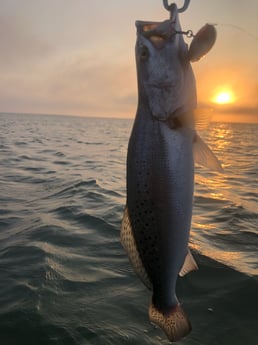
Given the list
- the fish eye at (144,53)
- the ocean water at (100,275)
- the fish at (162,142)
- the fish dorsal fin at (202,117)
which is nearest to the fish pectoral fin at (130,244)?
the fish at (162,142)

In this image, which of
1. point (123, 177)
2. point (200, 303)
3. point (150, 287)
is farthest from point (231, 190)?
point (150, 287)

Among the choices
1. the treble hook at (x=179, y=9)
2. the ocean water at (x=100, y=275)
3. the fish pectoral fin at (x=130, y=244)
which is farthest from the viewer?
the ocean water at (x=100, y=275)

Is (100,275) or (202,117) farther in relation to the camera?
(100,275)

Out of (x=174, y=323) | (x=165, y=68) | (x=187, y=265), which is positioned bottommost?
(x=174, y=323)

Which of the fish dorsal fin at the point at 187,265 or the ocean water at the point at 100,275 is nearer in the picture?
the fish dorsal fin at the point at 187,265

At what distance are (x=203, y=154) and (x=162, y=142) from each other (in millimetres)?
373

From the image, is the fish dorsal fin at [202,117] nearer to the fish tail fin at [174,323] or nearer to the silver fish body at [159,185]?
the silver fish body at [159,185]

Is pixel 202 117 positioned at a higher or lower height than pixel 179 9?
lower

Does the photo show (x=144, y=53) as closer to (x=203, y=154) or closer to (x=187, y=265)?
(x=203, y=154)

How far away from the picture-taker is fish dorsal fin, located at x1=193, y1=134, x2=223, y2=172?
2.87m

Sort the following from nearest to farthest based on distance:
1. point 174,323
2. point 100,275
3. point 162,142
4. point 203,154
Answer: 1. point 162,142
2. point 203,154
3. point 174,323
4. point 100,275

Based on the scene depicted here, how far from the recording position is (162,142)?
2725 mm

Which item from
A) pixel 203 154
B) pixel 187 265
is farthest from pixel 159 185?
pixel 187 265

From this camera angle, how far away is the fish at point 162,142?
2730 millimetres
